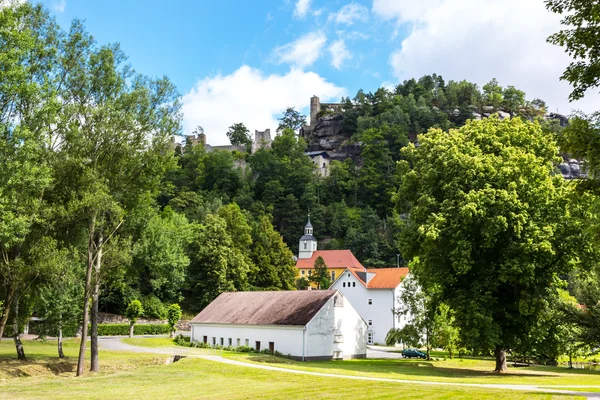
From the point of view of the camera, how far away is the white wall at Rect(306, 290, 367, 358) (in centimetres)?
4197

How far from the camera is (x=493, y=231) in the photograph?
1116 inches

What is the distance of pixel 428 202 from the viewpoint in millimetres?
31781

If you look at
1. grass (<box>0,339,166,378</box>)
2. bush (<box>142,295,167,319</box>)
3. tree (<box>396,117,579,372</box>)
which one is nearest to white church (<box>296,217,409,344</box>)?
bush (<box>142,295,167,319</box>)

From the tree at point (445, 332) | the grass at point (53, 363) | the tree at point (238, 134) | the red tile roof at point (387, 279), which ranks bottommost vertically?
the grass at point (53, 363)

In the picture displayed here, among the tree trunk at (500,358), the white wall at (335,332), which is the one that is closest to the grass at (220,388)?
the tree trunk at (500,358)

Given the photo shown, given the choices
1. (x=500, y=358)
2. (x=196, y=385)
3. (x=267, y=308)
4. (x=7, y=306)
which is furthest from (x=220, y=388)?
(x=267, y=308)

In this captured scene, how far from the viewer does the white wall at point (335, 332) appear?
42.0m

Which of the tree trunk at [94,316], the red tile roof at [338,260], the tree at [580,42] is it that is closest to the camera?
the tree at [580,42]

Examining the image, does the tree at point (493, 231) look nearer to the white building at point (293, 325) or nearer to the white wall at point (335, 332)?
the white wall at point (335, 332)

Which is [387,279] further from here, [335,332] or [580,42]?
[580,42]

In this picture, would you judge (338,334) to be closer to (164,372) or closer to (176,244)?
(164,372)

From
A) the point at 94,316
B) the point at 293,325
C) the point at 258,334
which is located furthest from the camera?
the point at 258,334

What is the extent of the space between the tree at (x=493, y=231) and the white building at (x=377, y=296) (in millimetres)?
33705

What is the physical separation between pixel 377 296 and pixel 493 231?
4151cm
